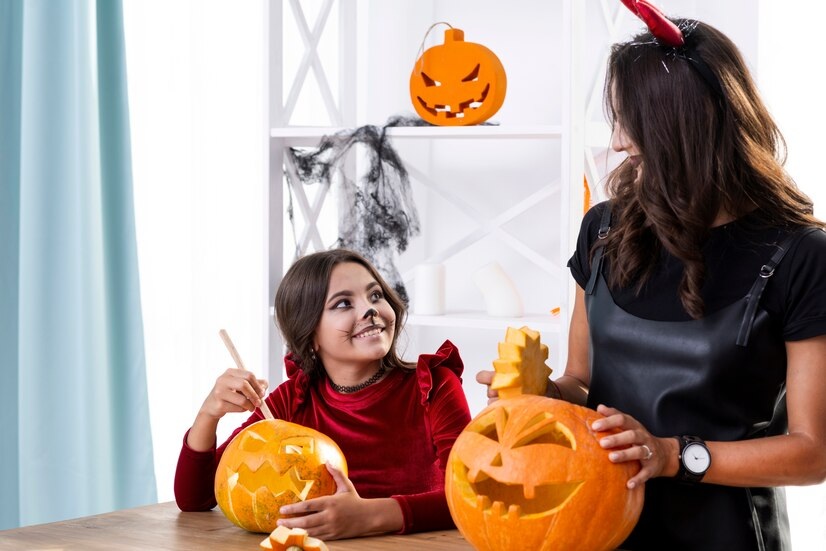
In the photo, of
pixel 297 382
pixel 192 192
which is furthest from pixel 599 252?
pixel 192 192

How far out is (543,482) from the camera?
112 centimetres

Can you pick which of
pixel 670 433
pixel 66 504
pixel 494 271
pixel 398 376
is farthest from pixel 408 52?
pixel 670 433

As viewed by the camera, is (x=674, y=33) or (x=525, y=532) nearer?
(x=525, y=532)

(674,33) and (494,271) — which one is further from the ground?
(674,33)

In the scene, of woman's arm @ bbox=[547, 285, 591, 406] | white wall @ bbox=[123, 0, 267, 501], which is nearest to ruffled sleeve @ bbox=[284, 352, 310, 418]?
woman's arm @ bbox=[547, 285, 591, 406]

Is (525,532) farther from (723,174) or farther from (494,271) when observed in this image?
(494,271)

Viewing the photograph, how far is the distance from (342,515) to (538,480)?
333 mm

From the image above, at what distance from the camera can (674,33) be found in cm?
127

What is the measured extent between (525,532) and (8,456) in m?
1.68

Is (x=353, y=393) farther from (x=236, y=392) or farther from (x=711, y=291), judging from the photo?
(x=711, y=291)

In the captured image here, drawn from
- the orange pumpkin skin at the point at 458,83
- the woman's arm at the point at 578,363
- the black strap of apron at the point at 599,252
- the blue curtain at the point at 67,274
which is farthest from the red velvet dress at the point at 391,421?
the blue curtain at the point at 67,274

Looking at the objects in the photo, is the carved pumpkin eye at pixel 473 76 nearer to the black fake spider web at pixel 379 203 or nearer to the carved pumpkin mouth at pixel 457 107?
the carved pumpkin mouth at pixel 457 107

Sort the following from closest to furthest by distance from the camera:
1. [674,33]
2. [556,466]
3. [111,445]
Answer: [556,466] → [674,33] → [111,445]

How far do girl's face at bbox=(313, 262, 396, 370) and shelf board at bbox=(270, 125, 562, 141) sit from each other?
640 mm
